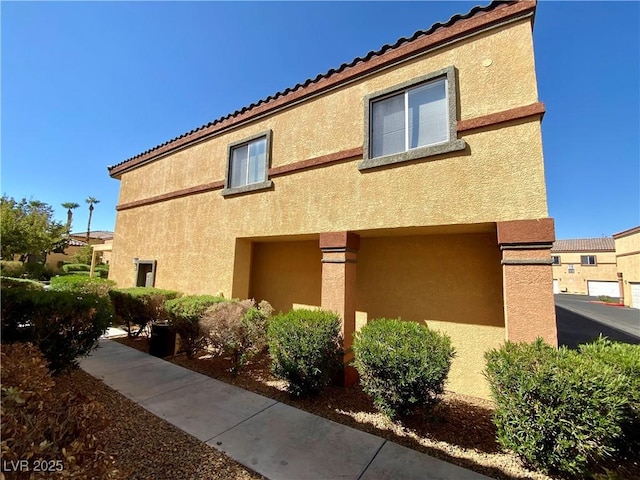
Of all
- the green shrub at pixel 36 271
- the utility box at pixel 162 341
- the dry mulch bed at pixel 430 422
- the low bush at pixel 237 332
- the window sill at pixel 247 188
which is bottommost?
the dry mulch bed at pixel 430 422

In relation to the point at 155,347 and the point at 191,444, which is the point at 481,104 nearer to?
the point at 191,444

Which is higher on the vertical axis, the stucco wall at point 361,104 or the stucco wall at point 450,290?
the stucco wall at point 361,104

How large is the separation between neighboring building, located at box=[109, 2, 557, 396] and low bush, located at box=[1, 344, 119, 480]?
4815 millimetres

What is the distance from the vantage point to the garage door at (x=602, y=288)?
3974 centimetres

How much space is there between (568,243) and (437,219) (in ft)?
193

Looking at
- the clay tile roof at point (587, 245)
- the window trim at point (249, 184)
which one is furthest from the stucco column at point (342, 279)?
the clay tile roof at point (587, 245)

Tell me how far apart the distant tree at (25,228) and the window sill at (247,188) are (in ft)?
Result: 73.8

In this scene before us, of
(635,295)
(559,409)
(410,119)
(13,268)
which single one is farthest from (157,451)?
(635,295)

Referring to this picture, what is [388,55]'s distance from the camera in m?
6.42

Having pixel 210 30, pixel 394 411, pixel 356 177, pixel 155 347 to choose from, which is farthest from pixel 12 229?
pixel 394 411

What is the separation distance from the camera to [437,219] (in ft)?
18.0

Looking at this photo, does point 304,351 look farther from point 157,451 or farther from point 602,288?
point 602,288

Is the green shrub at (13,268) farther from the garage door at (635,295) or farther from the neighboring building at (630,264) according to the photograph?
the garage door at (635,295)

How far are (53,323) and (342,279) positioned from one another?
5.55m
